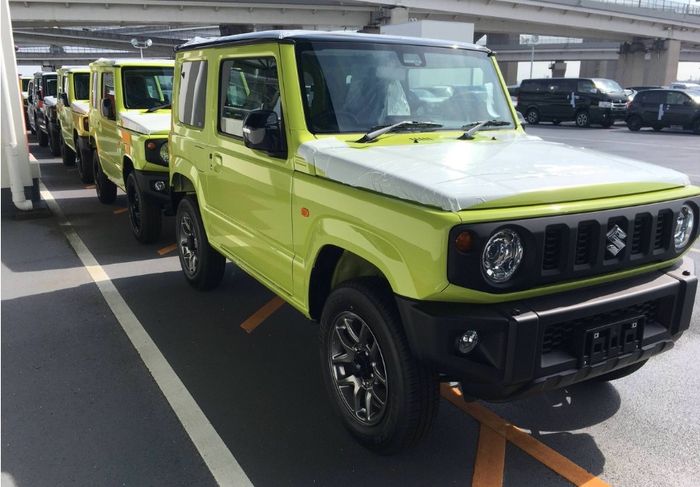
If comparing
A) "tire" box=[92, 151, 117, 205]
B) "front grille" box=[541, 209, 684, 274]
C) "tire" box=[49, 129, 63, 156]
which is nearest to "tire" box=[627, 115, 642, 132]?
"tire" box=[49, 129, 63, 156]

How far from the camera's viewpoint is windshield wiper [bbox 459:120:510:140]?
3856mm

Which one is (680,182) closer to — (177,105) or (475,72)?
(475,72)

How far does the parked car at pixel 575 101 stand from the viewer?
2445 centimetres

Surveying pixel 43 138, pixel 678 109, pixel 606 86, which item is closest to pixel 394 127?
pixel 43 138

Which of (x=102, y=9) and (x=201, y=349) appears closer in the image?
(x=201, y=349)

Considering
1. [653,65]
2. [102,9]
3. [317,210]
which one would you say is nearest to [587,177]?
[317,210]

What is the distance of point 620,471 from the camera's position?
309cm

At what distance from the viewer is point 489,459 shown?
3.21 meters

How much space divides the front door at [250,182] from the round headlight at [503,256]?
140cm

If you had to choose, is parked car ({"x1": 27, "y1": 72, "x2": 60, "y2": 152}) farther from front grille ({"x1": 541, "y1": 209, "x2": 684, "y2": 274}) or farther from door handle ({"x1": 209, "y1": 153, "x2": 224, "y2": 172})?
front grille ({"x1": 541, "y1": 209, "x2": 684, "y2": 274})

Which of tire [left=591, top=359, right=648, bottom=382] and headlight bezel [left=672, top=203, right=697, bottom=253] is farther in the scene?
tire [left=591, top=359, right=648, bottom=382]

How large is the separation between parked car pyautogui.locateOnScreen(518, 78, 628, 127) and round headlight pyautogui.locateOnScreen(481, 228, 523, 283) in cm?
2413

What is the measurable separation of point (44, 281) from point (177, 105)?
224 cm

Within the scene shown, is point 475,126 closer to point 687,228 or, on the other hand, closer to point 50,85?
point 687,228
